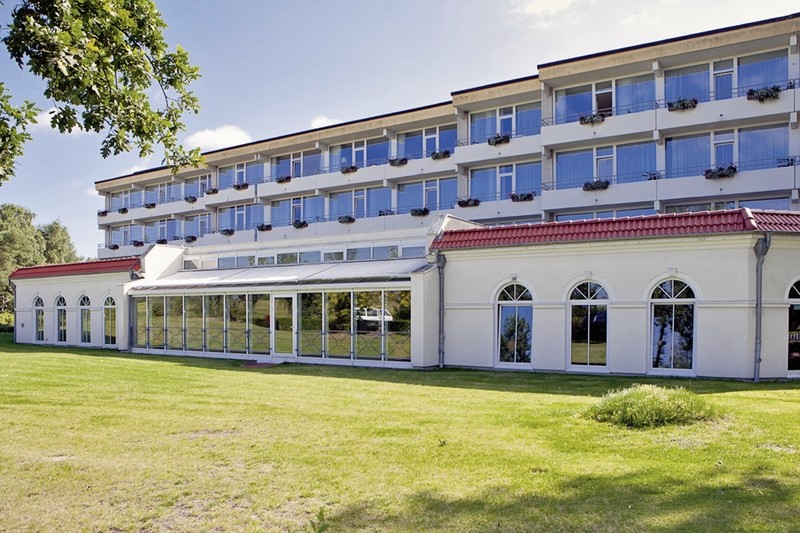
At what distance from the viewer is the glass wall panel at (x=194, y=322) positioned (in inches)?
942

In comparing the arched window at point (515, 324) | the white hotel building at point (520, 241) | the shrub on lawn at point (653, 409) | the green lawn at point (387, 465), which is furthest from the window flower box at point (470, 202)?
the shrub on lawn at point (653, 409)

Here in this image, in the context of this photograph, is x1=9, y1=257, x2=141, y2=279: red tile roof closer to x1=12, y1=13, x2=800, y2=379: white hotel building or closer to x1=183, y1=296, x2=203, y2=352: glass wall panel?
x1=12, y1=13, x2=800, y2=379: white hotel building

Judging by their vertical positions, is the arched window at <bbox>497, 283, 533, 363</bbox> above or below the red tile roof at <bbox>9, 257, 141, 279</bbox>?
below

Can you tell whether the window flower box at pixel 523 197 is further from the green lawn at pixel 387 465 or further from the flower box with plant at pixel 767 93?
the green lawn at pixel 387 465

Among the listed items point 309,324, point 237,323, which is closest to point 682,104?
point 309,324

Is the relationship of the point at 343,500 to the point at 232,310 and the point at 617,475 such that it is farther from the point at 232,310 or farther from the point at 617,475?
the point at 232,310

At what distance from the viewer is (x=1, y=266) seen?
176 ft

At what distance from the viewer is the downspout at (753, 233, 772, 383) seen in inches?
565

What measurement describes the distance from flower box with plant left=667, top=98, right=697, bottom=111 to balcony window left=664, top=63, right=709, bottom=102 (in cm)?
67

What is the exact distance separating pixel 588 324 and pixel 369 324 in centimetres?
657

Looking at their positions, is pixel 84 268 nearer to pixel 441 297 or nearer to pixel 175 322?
pixel 175 322

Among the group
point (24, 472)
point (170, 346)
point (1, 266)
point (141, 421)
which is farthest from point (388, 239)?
point (1, 266)

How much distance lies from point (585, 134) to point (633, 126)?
74.9 inches

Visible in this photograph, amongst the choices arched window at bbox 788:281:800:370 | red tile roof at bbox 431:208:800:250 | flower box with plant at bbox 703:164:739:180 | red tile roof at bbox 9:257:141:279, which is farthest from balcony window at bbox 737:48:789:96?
red tile roof at bbox 9:257:141:279
